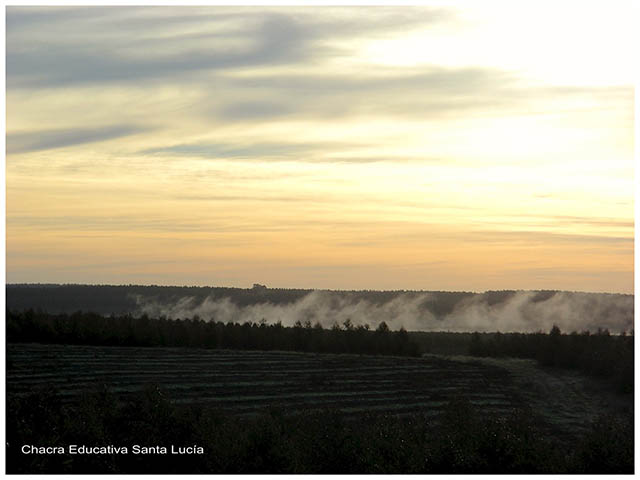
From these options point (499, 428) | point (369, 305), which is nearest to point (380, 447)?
point (499, 428)

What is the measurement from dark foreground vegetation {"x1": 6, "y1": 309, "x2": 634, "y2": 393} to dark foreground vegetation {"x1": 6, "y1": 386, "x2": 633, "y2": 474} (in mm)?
25838

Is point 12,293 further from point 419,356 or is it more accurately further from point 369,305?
point 419,356

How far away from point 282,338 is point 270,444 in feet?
108

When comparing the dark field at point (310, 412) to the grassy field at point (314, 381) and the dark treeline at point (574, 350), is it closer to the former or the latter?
the grassy field at point (314, 381)

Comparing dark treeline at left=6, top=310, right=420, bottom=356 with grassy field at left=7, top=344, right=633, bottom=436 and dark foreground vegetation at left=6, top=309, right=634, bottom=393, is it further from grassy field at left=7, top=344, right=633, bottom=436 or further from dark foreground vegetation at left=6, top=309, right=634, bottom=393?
grassy field at left=7, top=344, right=633, bottom=436

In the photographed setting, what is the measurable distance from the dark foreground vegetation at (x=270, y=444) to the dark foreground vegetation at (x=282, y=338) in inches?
1017

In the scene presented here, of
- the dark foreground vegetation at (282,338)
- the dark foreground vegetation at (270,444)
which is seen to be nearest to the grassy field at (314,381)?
the dark foreground vegetation at (282,338)

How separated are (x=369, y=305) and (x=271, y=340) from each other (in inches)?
2648

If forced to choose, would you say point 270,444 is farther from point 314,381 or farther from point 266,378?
point 266,378

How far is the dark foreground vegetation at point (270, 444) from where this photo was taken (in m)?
22.6

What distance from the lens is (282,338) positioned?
56281 mm

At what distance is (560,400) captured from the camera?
41.2 meters

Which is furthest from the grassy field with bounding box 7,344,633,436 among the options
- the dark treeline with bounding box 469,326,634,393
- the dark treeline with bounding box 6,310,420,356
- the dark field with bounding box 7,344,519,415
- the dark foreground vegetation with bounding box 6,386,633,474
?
the dark foreground vegetation with bounding box 6,386,633,474

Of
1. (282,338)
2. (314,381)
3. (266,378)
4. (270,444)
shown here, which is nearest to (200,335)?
(282,338)
